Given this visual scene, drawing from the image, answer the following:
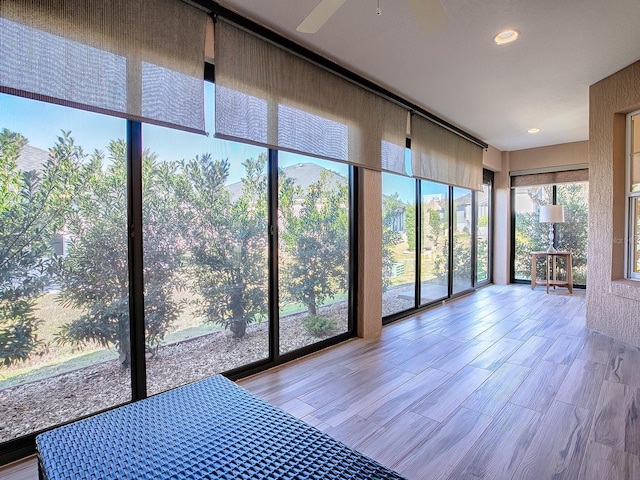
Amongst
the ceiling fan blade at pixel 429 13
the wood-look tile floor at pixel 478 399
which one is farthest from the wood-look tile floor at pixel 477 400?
the ceiling fan blade at pixel 429 13

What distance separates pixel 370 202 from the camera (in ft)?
11.9

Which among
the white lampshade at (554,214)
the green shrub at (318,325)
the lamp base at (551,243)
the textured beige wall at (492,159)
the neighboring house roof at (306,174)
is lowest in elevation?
the green shrub at (318,325)

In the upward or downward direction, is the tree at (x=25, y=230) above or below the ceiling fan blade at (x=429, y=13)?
below

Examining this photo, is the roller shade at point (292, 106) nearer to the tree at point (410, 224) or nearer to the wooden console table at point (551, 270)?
the tree at point (410, 224)

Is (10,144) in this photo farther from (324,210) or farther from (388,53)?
(388,53)

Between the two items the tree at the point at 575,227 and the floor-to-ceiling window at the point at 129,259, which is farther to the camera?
the tree at the point at 575,227

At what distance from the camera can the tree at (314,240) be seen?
2963 mm

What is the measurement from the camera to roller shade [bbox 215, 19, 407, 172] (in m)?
2.27

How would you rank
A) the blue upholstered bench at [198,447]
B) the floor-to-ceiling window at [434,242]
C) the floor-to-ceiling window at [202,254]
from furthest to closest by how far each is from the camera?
the floor-to-ceiling window at [434,242] < the floor-to-ceiling window at [202,254] < the blue upholstered bench at [198,447]

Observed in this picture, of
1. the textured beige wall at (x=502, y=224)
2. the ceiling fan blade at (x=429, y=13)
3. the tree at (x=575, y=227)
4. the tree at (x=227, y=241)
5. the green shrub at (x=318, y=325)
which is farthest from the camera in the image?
the textured beige wall at (x=502, y=224)

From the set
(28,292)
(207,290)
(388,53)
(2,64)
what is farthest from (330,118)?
(28,292)

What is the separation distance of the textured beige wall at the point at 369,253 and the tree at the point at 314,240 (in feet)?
0.57

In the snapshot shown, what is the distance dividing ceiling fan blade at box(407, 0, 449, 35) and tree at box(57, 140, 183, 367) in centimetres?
171

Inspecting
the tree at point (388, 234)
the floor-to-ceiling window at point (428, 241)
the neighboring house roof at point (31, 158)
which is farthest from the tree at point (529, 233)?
the neighboring house roof at point (31, 158)
